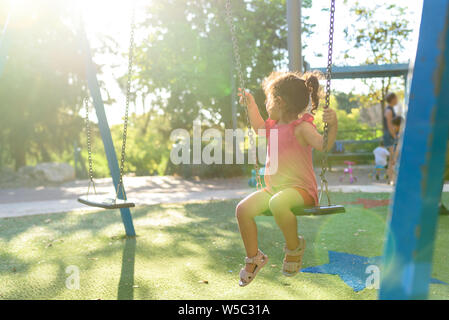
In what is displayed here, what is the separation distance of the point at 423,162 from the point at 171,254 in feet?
10.1

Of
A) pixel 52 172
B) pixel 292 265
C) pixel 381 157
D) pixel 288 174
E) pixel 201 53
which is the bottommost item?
pixel 52 172

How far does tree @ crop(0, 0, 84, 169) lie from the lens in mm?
14305

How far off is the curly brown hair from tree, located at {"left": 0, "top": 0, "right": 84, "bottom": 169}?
1333cm

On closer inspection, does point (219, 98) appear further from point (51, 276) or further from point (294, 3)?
point (51, 276)

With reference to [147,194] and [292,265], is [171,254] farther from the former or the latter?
[147,194]

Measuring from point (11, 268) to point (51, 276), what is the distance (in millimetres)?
560

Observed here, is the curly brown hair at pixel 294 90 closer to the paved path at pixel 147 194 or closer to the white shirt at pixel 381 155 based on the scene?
the paved path at pixel 147 194

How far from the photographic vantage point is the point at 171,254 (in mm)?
4133

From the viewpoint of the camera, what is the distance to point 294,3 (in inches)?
181

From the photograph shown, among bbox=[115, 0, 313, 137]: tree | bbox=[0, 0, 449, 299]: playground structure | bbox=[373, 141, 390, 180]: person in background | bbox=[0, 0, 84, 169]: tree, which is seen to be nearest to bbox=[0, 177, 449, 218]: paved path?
bbox=[373, 141, 390, 180]: person in background

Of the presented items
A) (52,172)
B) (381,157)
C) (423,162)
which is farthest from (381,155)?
(52,172)

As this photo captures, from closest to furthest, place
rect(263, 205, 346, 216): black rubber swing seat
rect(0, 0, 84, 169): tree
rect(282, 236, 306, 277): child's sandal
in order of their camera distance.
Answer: rect(263, 205, 346, 216): black rubber swing seat, rect(282, 236, 306, 277): child's sandal, rect(0, 0, 84, 169): tree

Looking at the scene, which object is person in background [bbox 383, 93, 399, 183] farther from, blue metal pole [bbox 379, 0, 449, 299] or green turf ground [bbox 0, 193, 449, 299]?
blue metal pole [bbox 379, 0, 449, 299]

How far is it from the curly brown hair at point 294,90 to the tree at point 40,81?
13328 mm
